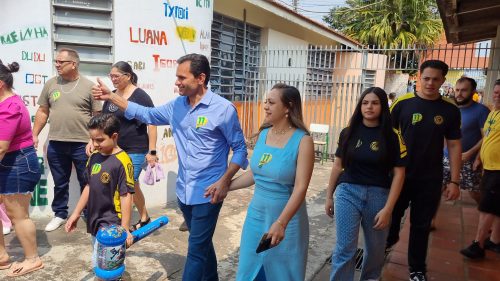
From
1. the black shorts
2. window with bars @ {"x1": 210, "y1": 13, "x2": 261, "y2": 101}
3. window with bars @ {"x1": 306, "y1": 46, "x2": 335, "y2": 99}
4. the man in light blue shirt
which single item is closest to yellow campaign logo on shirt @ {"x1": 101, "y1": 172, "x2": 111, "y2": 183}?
the man in light blue shirt

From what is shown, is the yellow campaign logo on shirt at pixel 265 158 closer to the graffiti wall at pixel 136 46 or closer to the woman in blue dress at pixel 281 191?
the woman in blue dress at pixel 281 191

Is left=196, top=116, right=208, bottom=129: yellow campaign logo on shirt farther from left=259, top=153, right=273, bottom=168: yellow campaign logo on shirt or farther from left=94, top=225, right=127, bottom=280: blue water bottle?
left=94, top=225, right=127, bottom=280: blue water bottle

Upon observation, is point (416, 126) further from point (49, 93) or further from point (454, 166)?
point (49, 93)

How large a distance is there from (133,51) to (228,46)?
4231 millimetres

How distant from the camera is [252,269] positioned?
2.26m

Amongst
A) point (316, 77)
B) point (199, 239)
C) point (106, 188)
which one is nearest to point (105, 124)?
point (106, 188)

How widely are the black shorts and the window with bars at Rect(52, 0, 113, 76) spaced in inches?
160

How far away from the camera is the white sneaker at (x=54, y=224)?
13.7 ft

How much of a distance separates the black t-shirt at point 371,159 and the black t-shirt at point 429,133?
39cm

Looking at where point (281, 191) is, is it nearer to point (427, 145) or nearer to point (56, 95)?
point (427, 145)

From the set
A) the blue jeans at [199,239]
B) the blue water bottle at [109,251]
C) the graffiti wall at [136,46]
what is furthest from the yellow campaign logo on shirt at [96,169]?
the graffiti wall at [136,46]

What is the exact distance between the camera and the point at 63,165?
424 centimetres

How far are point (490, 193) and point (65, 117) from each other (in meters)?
4.14

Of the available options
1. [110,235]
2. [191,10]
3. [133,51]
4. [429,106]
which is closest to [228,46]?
[191,10]
